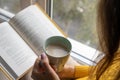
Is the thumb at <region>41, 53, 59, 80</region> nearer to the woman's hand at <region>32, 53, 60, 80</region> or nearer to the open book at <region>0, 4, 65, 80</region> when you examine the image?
the woman's hand at <region>32, 53, 60, 80</region>

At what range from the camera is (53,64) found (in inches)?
24.1

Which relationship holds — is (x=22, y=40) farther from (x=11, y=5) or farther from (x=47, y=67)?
(x=11, y=5)

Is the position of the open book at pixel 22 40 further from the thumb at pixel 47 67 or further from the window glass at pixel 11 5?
the window glass at pixel 11 5

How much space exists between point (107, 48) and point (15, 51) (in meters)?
0.32

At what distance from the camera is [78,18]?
913 millimetres

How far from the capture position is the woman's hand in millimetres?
597

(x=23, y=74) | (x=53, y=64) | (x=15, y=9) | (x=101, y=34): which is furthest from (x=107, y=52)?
(x=15, y=9)

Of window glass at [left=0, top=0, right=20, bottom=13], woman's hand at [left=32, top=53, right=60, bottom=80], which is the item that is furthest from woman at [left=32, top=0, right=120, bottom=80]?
window glass at [left=0, top=0, right=20, bottom=13]

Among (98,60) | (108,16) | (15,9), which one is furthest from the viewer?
(15,9)


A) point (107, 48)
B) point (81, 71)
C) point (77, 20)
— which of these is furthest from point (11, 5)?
point (107, 48)

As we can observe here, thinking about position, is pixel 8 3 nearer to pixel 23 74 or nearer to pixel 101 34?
pixel 23 74

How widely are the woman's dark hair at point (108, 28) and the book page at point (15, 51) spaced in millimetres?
253

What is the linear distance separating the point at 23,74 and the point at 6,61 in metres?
0.06

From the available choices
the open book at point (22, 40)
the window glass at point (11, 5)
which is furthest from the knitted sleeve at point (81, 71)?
the window glass at point (11, 5)
